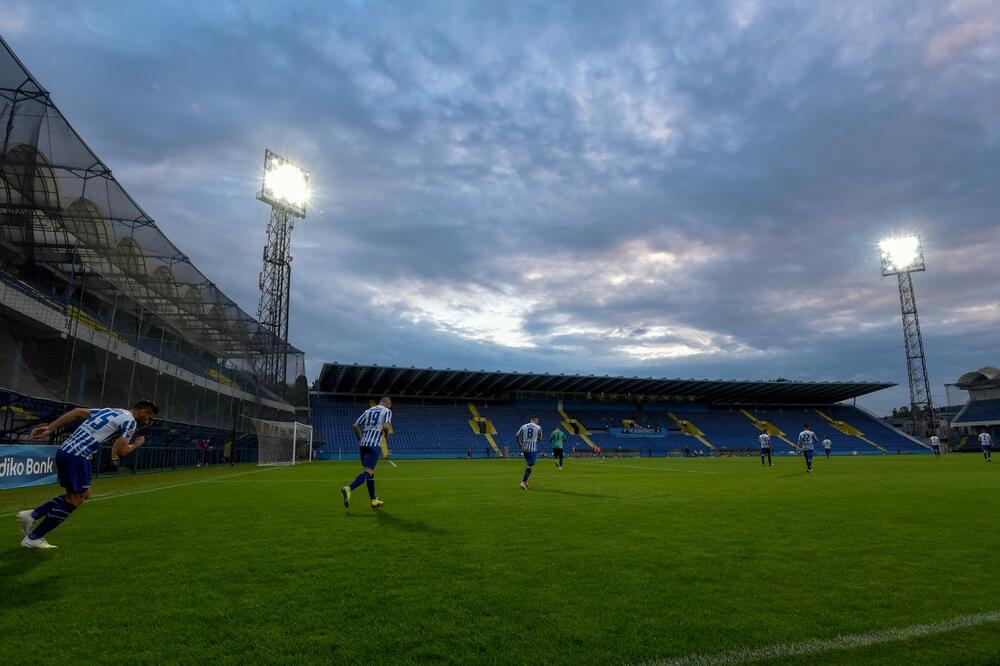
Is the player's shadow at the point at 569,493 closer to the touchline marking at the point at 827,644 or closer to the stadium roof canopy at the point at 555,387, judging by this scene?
the touchline marking at the point at 827,644

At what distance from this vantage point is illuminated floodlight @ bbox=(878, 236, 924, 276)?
62.2 meters

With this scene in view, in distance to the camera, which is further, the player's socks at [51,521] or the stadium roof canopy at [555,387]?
the stadium roof canopy at [555,387]

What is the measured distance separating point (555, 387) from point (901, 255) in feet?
146

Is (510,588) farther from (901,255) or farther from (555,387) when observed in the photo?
(901,255)

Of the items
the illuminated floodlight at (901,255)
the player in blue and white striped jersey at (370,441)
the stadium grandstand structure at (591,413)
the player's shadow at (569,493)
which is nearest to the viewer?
the player in blue and white striped jersey at (370,441)

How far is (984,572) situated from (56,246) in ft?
76.0

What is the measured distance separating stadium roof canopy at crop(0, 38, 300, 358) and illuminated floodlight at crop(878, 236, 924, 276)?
242ft

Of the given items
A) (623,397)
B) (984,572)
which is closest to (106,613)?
(984,572)

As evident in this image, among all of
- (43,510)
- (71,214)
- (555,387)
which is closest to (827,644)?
(43,510)

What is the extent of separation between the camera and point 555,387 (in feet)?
210

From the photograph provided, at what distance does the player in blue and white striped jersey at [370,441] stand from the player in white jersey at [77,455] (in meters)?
3.58

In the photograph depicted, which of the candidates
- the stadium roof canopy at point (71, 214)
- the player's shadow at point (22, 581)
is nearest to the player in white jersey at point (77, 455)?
the player's shadow at point (22, 581)

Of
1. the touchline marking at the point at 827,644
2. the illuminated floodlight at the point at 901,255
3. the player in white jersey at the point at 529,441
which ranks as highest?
the illuminated floodlight at the point at 901,255

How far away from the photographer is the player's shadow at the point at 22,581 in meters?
4.10
